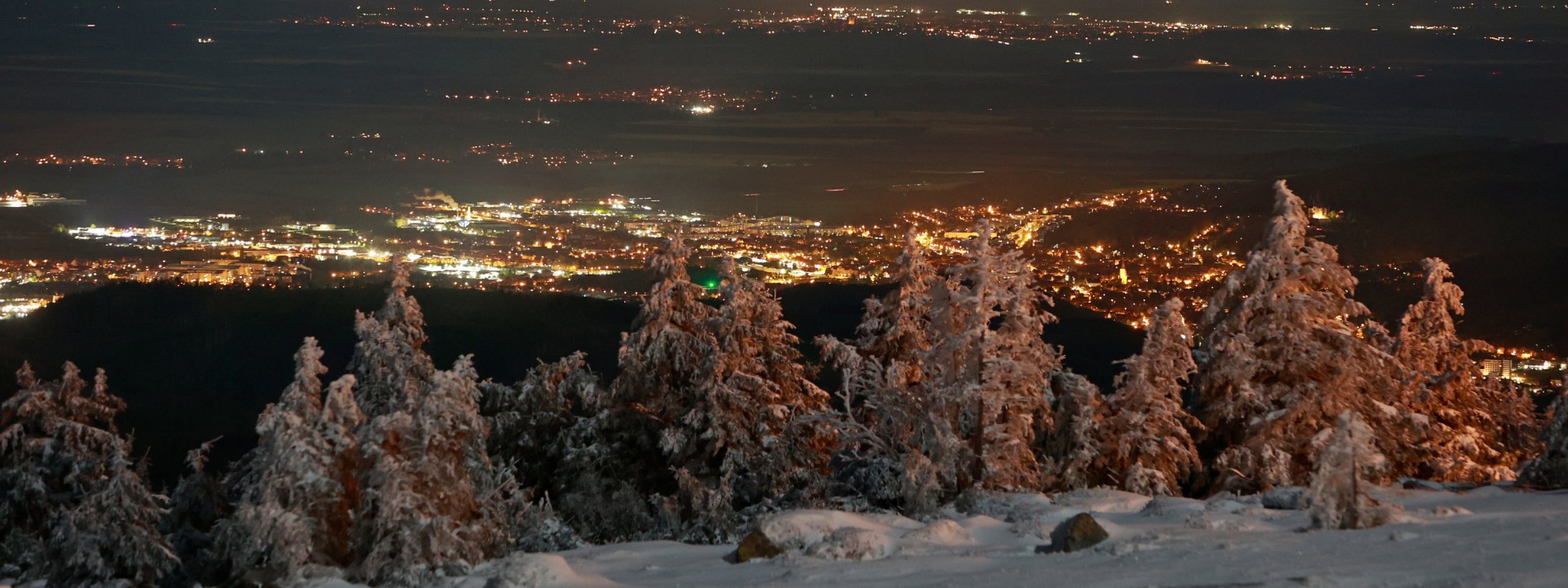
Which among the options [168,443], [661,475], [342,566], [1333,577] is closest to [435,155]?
[168,443]

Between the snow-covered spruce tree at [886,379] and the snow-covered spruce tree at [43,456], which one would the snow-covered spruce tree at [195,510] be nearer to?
the snow-covered spruce tree at [43,456]

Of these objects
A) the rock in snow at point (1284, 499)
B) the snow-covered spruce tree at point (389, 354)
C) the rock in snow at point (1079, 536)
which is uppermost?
the rock in snow at point (1079, 536)

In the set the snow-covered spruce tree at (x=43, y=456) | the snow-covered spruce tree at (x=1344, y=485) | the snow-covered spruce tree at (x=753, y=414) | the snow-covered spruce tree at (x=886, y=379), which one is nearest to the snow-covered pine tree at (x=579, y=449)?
the snow-covered spruce tree at (x=753, y=414)

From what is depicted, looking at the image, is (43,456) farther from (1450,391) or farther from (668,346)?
(1450,391)

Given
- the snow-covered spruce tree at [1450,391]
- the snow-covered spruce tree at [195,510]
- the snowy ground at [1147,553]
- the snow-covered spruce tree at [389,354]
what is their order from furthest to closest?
the snow-covered spruce tree at [1450,391]
the snow-covered spruce tree at [389,354]
the snow-covered spruce tree at [195,510]
the snowy ground at [1147,553]

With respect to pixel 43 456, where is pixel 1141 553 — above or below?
above

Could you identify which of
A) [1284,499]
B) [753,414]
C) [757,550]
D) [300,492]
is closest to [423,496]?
[300,492]

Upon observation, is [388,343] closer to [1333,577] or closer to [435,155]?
[1333,577]
